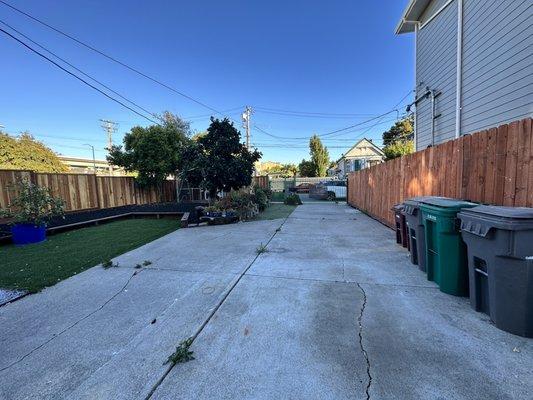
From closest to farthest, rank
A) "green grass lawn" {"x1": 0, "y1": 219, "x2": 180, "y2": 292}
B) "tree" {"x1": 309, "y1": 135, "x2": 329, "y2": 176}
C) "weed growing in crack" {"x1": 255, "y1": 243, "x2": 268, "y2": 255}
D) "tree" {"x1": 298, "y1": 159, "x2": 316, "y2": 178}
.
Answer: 1. "green grass lawn" {"x1": 0, "y1": 219, "x2": 180, "y2": 292}
2. "weed growing in crack" {"x1": 255, "y1": 243, "x2": 268, "y2": 255}
3. "tree" {"x1": 309, "y1": 135, "x2": 329, "y2": 176}
4. "tree" {"x1": 298, "y1": 159, "x2": 316, "y2": 178}

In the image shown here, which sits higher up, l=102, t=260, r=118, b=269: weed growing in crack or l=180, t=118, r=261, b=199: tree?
l=180, t=118, r=261, b=199: tree

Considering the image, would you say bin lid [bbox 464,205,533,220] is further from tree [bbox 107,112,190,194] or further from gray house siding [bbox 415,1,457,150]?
tree [bbox 107,112,190,194]

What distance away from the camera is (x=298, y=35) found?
13703 mm

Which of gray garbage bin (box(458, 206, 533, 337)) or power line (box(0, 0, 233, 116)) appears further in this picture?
power line (box(0, 0, 233, 116))

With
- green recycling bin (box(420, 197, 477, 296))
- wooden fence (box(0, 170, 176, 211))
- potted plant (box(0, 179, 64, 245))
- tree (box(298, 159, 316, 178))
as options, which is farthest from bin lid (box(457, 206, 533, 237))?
tree (box(298, 159, 316, 178))

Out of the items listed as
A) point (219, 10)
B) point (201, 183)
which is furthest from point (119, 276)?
point (219, 10)

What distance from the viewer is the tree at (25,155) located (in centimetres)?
1859

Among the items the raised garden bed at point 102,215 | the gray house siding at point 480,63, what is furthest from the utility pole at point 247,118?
the gray house siding at point 480,63

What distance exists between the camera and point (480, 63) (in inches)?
226

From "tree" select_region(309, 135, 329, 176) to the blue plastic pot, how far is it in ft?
125

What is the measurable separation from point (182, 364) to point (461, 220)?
3072 millimetres

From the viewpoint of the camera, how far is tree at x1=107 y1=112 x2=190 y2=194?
43.4 ft

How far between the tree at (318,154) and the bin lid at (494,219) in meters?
39.5

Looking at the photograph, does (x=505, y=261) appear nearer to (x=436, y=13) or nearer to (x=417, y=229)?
(x=417, y=229)
